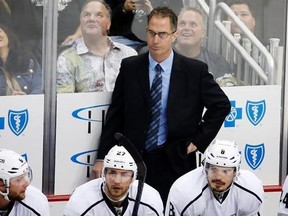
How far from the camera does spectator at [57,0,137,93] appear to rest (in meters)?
9.95

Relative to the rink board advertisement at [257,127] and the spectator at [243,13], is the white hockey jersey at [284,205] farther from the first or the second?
the spectator at [243,13]

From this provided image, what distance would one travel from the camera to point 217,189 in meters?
9.04

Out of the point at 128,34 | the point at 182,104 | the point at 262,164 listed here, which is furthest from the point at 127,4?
the point at 262,164

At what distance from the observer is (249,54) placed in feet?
34.8

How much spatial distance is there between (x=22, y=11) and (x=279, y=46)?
2013 mm

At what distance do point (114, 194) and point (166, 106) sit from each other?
1.18 meters

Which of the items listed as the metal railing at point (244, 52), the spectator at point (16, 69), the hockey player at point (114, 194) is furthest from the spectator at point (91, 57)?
the hockey player at point (114, 194)

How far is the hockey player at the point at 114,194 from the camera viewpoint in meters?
8.72

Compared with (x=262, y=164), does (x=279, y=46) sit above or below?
above

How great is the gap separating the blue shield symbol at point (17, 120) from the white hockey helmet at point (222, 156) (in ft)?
4.53

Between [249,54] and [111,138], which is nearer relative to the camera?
[111,138]

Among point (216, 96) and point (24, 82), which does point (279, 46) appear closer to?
point (216, 96)

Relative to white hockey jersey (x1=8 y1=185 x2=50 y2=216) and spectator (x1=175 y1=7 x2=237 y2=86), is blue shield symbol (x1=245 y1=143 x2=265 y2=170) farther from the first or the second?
white hockey jersey (x1=8 y1=185 x2=50 y2=216)

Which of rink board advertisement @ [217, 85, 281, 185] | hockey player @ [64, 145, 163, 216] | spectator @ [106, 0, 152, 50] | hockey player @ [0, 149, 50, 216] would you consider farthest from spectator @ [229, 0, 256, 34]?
hockey player @ [0, 149, 50, 216]
